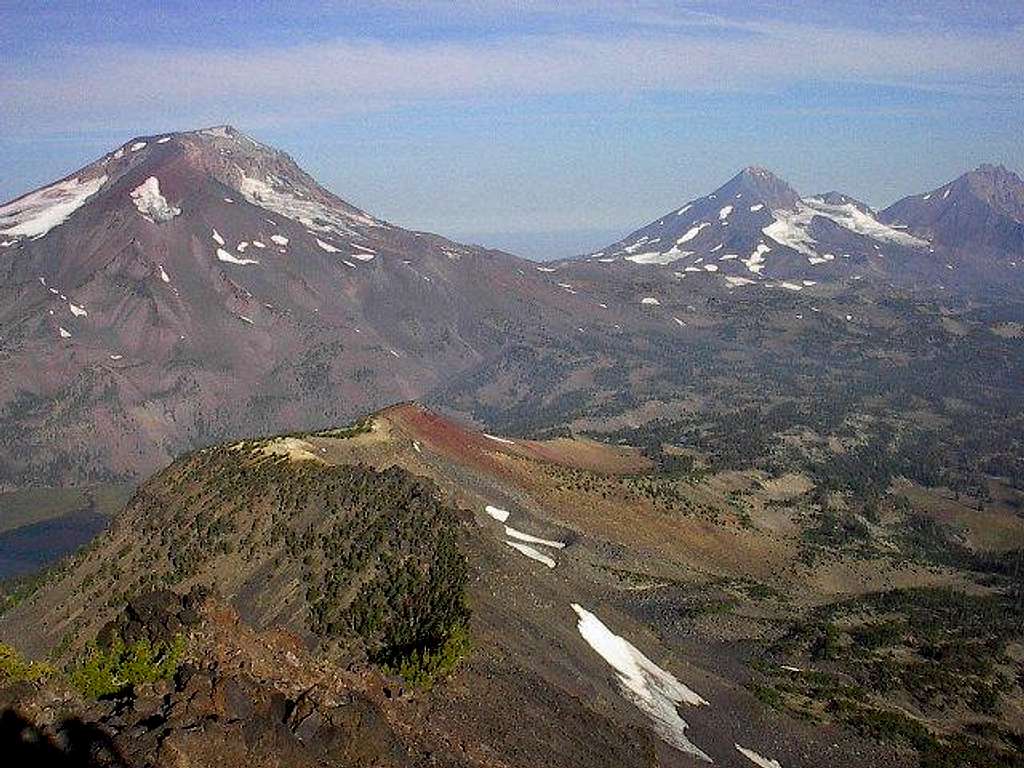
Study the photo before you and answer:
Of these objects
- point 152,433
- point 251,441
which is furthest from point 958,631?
point 152,433

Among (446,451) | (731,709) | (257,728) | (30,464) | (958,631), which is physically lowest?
(30,464)

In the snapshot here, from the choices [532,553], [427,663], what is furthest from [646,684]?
[532,553]

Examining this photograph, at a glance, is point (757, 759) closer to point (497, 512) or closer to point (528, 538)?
point (528, 538)

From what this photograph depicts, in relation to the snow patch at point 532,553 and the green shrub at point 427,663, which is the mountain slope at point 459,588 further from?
the green shrub at point 427,663

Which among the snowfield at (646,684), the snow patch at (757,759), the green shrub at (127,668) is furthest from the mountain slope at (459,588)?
the green shrub at (127,668)

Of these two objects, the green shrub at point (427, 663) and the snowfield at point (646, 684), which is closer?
the green shrub at point (427, 663)

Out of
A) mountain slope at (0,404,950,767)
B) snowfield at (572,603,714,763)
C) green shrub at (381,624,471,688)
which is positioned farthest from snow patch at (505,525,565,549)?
green shrub at (381,624,471,688)

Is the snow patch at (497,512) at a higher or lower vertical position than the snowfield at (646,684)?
higher

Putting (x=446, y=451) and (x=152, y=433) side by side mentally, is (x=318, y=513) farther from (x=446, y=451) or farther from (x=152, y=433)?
(x=152, y=433)
